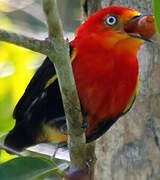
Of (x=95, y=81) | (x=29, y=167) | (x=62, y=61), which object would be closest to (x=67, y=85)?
(x=62, y=61)

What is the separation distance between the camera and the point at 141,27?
2545mm

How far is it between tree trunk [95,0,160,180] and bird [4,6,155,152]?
0.96 feet

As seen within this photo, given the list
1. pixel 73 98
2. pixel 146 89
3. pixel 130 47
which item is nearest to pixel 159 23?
pixel 73 98

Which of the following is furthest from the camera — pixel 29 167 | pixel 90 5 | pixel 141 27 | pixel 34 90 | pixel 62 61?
pixel 90 5

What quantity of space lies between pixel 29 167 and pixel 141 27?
852mm

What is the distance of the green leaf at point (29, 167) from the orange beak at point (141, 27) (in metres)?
0.76

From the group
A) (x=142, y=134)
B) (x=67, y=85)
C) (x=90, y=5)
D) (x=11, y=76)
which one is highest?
(x=67, y=85)

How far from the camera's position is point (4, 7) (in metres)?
4.28

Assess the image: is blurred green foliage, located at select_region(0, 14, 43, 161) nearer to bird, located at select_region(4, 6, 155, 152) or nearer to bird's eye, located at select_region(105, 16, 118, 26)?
bird, located at select_region(4, 6, 155, 152)

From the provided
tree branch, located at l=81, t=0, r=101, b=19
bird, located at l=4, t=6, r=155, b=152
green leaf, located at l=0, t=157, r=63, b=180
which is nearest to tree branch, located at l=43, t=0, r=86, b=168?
green leaf, located at l=0, t=157, r=63, b=180

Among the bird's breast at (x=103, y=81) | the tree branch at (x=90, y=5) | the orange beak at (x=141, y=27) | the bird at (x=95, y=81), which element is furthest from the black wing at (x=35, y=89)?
the tree branch at (x=90, y=5)

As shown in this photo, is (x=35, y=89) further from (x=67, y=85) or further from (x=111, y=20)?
(x=67, y=85)

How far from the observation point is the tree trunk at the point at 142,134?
313 cm

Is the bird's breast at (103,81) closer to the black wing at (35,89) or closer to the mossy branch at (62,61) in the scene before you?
the black wing at (35,89)
